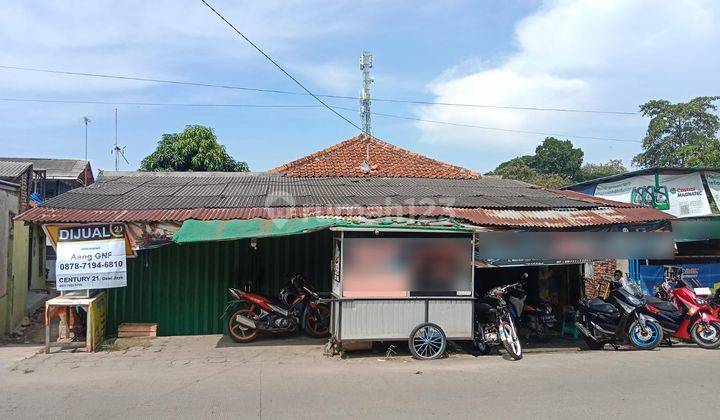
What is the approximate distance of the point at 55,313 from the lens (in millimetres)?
9453

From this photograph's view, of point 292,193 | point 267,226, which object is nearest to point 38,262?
point 292,193

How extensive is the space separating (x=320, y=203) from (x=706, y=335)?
719cm

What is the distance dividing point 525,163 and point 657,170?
32447mm

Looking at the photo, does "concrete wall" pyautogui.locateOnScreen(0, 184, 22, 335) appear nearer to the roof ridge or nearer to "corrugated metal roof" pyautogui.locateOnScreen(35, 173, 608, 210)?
"corrugated metal roof" pyautogui.locateOnScreen(35, 173, 608, 210)

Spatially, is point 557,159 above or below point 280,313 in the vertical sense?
above

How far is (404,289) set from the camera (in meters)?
8.69

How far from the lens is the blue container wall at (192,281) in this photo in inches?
408

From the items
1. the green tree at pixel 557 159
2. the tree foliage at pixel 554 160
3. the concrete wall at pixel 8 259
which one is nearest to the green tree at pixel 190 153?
the concrete wall at pixel 8 259

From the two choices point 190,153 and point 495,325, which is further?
point 190,153

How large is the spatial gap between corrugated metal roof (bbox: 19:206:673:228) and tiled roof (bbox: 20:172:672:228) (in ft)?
0.05

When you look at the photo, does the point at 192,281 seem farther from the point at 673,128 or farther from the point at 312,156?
the point at 673,128

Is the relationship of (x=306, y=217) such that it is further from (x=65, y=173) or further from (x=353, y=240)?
(x=65, y=173)

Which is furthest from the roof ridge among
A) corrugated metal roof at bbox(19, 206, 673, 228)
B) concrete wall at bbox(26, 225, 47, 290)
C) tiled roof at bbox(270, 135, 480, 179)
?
concrete wall at bbox(26, 225, 47, 290)

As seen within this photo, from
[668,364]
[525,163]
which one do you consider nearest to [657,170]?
[668,364]
